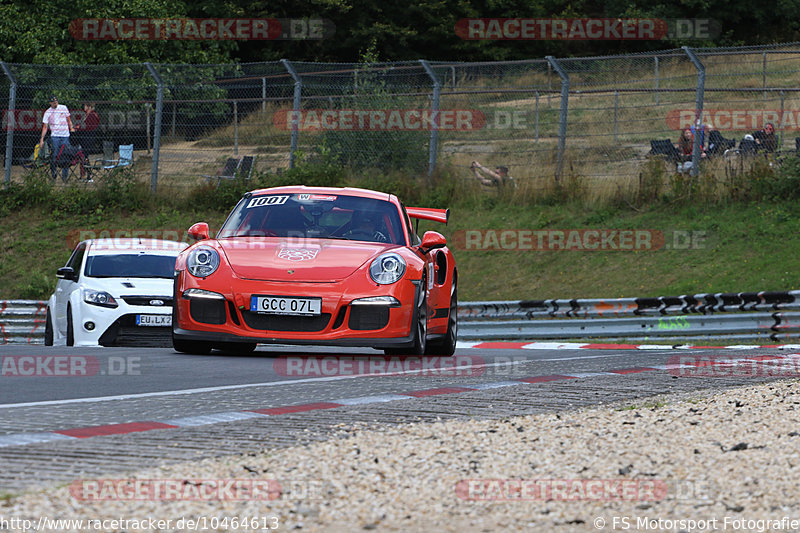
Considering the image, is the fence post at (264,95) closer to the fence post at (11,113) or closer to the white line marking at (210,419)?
the fence post at (11,113)

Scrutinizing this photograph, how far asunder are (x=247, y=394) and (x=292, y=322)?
203 cm

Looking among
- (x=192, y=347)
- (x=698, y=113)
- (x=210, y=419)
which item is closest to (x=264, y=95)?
(x=698, y=113)

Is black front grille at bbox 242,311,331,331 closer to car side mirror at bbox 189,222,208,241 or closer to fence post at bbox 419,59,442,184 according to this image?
car side mirror at bbox 189,222,208,241

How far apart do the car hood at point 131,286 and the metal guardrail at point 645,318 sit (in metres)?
5.47

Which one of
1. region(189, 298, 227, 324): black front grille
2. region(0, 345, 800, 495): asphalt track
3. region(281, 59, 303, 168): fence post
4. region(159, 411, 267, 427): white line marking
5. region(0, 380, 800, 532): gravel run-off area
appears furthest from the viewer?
region(281, 59, 303, 168): fence post

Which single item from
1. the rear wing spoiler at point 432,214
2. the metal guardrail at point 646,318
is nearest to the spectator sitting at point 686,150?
the metal guardrail at point 646,318

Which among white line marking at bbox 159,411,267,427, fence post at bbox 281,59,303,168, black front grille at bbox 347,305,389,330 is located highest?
fence post at bbox 281,59,303,168

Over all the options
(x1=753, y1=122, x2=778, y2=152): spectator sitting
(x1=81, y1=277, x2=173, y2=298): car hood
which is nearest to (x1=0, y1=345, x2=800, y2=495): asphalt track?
(x1=81, y1=277, x2=173, y2=298): car hood

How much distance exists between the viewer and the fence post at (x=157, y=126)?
2383 cm

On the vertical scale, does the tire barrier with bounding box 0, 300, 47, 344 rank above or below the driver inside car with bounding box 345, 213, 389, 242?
below

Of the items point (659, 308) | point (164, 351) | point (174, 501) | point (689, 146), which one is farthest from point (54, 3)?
point (174, 501)

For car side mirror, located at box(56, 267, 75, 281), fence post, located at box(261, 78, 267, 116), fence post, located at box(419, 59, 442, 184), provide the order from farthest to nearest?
fence post, located at box(261, 78, 267, 116), fence post, located at box(419, 59, 442, 184), car side mirror, located at box(56, 267, 75, 281)

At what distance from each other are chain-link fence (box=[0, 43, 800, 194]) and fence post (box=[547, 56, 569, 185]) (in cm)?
3

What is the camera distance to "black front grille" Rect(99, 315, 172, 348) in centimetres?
1287
